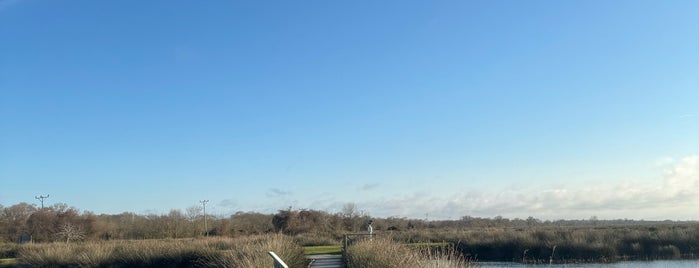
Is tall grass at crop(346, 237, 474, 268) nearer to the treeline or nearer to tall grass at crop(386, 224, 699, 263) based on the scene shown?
the treeline

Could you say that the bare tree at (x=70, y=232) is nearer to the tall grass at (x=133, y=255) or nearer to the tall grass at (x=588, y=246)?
the tall grass at (x=133, y=255)

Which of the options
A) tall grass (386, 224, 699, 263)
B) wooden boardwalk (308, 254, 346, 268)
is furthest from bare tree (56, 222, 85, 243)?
wooden boardwalk (308, 254, 346, 268)

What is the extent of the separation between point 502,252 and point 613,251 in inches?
280

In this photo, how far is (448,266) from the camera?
9.54 meters

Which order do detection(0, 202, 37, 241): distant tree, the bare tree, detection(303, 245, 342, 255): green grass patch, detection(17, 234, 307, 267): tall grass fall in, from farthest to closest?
detection(0, 202, 37, 241): distant tree < the bare tree < detection(303, 245, 342, 255): green grass patch < detection(17, 234, 307, 267): tall grass

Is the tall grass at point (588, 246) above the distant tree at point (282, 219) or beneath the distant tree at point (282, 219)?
beneath

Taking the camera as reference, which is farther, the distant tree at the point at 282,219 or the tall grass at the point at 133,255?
the distant tree at the point at 282,219

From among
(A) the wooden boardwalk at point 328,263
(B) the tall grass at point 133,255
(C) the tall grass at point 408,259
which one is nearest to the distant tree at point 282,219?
(B) the tall grass at point 133,255

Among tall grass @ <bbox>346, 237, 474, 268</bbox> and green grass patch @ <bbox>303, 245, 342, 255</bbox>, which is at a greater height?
tall grass @ <bbox>346, 237, 474, 268</bbox>

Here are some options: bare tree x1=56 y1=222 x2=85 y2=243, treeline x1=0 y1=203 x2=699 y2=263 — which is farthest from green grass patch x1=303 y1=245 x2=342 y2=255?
bare tree x1=56 y1=222 x2=85 y2=243

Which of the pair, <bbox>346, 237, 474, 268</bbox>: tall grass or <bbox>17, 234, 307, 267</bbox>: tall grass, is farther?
→ <bbox>17, 234, 307, 267</bbox>: tall grass

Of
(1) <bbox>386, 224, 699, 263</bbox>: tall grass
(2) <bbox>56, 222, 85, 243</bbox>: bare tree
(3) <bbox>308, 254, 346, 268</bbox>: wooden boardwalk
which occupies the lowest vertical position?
(1) <bbox>386, 224, 699, 263</bbox>: tall grass

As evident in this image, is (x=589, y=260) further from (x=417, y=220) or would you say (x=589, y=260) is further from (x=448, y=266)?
(x=417, y=220)

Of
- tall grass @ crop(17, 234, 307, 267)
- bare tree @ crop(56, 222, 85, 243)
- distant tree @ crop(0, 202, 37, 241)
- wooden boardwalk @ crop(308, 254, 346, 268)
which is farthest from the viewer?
distant tree @ crop(0, 202, 37, 241)
